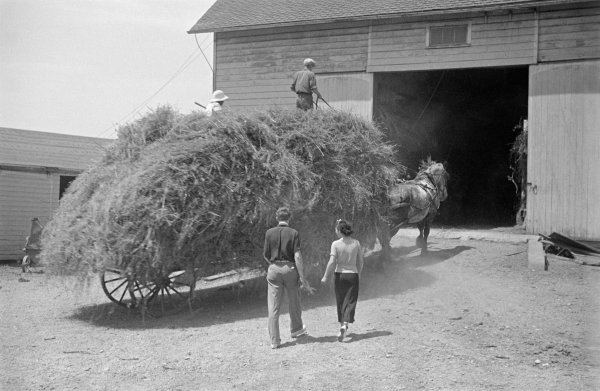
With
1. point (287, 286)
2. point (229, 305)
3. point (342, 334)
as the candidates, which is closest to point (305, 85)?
point (229, 305)

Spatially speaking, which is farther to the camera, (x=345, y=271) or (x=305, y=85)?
(x=305, y=85)

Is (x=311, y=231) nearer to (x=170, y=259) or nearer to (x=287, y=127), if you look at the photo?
(x=287, y=127)

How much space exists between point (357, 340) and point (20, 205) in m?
14.5

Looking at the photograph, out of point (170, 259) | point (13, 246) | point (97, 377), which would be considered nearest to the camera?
point (97, 377)

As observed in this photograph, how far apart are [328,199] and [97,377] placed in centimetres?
459

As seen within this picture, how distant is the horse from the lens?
11.7m

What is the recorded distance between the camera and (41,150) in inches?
803

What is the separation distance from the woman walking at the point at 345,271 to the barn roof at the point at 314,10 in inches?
374

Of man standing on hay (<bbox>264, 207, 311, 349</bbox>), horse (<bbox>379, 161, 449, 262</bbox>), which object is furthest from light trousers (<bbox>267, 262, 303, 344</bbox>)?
horse (<bbox>379, 161, 449, 262</bbox>)

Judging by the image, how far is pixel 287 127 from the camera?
33.0 feet

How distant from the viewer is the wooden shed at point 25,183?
18547mm

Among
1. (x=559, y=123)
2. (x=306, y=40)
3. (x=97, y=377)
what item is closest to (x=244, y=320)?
(x=97, y=377)

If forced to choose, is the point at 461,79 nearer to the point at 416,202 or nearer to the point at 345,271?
the point at 416,202

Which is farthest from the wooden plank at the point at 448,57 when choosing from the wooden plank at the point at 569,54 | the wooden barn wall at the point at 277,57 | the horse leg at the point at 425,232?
the horse leg at the point at 425,232
